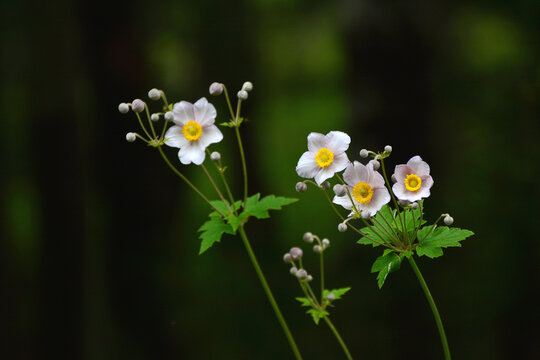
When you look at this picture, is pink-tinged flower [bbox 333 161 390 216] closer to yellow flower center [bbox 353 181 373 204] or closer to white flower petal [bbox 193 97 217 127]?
yellow flower center [bbox 353 181 373 204]

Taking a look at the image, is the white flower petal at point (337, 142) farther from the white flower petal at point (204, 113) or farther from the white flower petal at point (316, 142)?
the white flower petal at point (204, 113)

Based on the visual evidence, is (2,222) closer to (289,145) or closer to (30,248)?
(30,248)

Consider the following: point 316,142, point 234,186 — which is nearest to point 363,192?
point 316,142

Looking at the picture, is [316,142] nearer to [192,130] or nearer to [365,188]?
[365,188]

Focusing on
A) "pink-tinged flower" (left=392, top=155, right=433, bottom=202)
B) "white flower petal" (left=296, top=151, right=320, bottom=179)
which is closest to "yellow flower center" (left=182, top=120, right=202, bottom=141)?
"white flower petal" (left=296, top=151, right=320, bottom=179)

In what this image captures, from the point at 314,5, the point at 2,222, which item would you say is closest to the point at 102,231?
the point at 2,222

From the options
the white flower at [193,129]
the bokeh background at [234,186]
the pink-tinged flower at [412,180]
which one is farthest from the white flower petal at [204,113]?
the bokeh background at [234,186]
